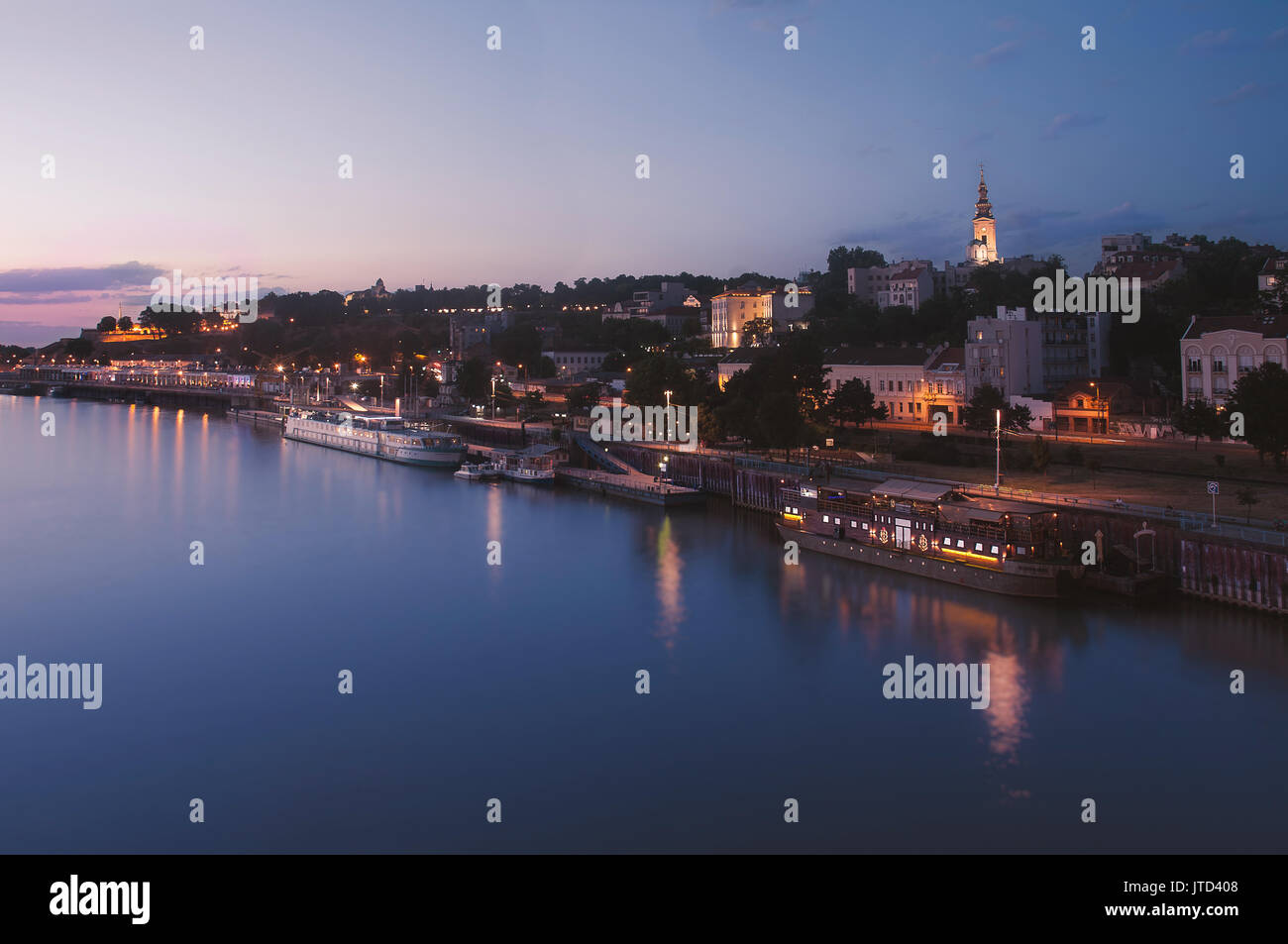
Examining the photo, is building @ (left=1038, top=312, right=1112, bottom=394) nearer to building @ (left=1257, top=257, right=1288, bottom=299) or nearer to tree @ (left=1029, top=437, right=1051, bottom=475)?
building @ (left=1257, top=257, right=1288, bottom=299)

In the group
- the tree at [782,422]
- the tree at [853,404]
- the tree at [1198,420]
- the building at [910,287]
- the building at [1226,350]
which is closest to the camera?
the tree at [1198,420]

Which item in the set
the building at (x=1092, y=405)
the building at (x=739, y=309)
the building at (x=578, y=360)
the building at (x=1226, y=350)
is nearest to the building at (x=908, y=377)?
the building at (x=1092, y=405)

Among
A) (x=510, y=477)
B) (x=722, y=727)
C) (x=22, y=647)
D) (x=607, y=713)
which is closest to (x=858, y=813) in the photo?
(x=722, y=727)

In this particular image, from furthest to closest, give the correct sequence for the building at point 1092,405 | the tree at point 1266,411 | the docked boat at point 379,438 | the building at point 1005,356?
the docked boat at point 379,438 → the building at point 1005,356 → the building at point 1092,405 → the tree at point 1266,411

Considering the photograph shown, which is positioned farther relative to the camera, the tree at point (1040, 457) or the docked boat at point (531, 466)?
the docked boat at point (531, 466)

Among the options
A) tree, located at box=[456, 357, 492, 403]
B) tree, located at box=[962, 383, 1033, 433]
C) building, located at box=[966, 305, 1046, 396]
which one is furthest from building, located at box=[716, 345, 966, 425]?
tree, located at box=[456, 357, 492, 403]

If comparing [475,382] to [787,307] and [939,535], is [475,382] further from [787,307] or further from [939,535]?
[939,535]

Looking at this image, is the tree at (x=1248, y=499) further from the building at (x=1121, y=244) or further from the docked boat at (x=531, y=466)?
the building at (x=1121, y=244)

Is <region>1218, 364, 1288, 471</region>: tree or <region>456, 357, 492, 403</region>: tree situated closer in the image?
<region>1218, 364, 1288, 471</region>: tree
